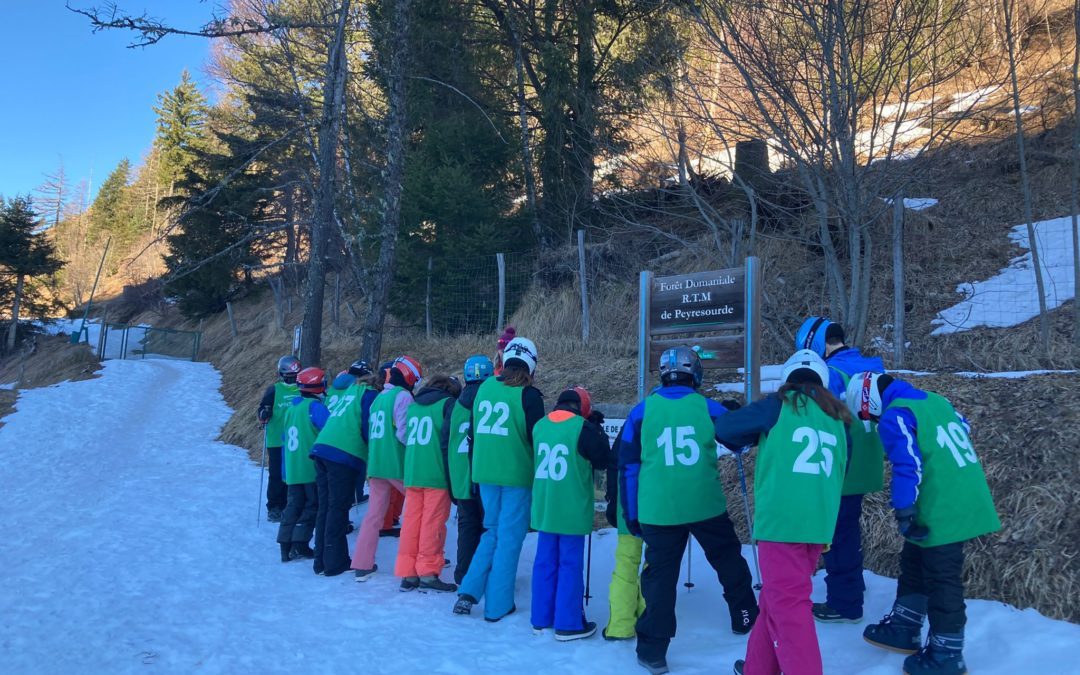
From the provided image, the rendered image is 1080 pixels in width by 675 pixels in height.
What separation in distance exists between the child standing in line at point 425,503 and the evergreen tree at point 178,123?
43.9 metres

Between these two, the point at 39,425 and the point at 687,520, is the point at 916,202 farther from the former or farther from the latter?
the point at 39,425

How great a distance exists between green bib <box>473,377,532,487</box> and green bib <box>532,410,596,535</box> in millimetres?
327

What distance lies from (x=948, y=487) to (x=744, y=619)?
1669 mm

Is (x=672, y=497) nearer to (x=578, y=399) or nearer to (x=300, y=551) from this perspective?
(x=578, y=399)

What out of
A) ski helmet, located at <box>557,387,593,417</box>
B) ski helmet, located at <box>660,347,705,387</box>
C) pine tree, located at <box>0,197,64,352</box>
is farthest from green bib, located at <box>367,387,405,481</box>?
pine tree, located at <box>0,197,64,352</box>

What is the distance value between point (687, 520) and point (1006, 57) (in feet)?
27.5

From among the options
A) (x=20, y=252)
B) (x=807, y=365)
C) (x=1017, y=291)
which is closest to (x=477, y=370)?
(x=807, y=365)

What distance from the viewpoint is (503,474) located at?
594 cm

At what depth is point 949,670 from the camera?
4.00 meters

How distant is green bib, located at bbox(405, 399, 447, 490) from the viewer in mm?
6547

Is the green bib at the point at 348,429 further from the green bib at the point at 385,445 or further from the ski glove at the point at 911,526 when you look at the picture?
the ski glove at the point at 911,526

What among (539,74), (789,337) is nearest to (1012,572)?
(789,337)

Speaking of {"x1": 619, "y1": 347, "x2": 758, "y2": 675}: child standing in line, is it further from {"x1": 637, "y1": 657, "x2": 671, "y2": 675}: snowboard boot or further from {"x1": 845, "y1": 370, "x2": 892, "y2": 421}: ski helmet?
{"x1": 845, "y1": 370, "x2": 892, "y2": 421}: ski helmet

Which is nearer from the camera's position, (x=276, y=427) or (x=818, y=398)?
→ (x=818, y=398)
